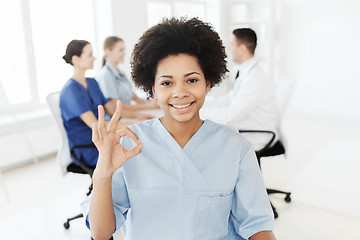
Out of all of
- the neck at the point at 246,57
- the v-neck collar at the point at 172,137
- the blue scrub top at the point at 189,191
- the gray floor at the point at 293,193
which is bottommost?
the gray floor at the point at 293,193

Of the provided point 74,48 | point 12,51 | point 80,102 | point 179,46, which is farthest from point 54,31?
point 179,46

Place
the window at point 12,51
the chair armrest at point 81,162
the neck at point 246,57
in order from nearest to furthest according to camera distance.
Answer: the chair armrest at point 81,162 < the neck at point 246,57 < the window at point 12,51

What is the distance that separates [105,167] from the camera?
0.88m

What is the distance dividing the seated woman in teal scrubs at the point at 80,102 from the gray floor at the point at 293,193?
595 mm

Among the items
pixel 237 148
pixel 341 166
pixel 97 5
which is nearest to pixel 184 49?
pixel 237 148

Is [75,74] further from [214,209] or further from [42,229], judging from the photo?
[214,209]

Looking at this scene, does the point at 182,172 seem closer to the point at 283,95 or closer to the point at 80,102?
the point at 80,102

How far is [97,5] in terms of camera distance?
404 centimetres

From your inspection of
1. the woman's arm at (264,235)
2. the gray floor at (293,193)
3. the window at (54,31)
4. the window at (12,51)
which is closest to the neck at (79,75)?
the gray floor at (293,193)

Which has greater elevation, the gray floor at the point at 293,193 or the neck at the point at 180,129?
the neck at the point at 180,129

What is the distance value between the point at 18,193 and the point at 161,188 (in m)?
2.30

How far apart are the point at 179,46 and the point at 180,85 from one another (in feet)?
→ 0.38

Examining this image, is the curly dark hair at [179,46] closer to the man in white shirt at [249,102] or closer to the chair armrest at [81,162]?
the chair armrest at [81,162]

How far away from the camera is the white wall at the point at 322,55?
182 inches
